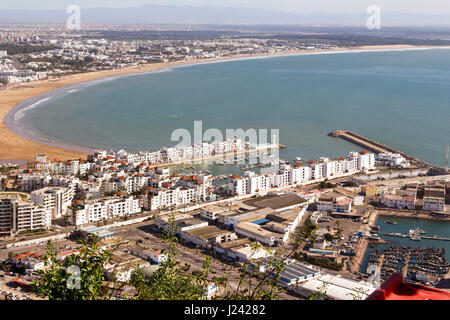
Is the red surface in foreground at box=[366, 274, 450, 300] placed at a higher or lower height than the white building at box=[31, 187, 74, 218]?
higher

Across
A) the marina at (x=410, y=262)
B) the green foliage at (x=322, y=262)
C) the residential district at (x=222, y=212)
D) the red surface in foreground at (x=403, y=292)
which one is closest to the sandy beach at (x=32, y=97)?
the residential district at (x=222, y=212)

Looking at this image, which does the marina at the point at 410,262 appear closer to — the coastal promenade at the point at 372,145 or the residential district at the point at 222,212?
the residential district at the point at 222,212

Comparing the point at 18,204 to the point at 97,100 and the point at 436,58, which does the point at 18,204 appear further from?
the point at 436,58

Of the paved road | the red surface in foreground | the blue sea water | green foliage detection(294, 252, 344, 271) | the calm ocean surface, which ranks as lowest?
the blue sea water

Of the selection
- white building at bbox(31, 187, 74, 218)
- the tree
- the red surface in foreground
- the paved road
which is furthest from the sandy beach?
the red surface in foreground

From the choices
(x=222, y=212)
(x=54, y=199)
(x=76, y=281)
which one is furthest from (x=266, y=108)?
(x=76, y=281)

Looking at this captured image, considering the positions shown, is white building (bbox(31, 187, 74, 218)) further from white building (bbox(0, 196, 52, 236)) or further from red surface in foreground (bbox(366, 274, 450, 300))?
red surface in foreground (bbox(366, 274, 450, 300))

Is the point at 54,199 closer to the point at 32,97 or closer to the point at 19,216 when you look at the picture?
the point at 19,216
